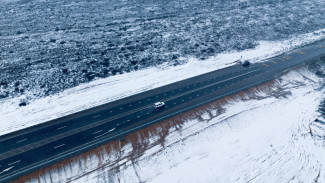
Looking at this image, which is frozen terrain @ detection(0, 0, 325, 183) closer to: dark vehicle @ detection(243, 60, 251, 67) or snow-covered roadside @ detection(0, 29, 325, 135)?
snow-covered roadside @ detection(0, 29, 325, 135)

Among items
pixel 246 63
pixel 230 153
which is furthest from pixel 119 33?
pixel 230 153

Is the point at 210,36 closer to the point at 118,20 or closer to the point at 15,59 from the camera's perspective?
the point at 118,20

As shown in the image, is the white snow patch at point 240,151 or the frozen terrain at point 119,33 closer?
the white snow patch at point 240,151

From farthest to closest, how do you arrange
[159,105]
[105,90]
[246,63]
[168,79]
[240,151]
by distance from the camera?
1. [246,63]
2. [168,79]
3. [105,90]
4. [159,105]
5. [240,151]

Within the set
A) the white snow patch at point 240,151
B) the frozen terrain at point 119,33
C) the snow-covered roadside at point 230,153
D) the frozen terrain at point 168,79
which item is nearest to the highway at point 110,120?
the frozen terrain at point 168,79

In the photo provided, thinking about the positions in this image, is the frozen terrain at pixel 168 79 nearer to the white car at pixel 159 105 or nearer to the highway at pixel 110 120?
the highway at pixel 110 120

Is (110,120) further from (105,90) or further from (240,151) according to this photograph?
(240,151)
